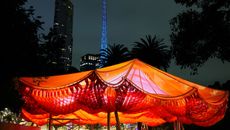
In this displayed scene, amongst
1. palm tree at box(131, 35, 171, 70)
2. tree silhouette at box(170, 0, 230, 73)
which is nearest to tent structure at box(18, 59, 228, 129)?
tree silhouette at box(170, 0, 230, 73)

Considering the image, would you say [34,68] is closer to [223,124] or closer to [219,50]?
[219,50]

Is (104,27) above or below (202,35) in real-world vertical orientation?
above

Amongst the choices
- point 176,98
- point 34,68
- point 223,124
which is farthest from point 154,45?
point 34,68

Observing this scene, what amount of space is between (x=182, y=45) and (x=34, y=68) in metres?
5.88

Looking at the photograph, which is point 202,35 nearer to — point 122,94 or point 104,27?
point 122,94

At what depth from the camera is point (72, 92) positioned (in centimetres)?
1391

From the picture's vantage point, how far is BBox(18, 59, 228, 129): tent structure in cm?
1357

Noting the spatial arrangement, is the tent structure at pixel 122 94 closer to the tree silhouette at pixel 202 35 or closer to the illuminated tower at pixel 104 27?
the tree silhouette at pixel 202 35

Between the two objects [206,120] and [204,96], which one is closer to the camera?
[204,96]

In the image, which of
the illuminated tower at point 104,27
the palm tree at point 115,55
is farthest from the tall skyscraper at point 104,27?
the palm tree at point 115,55

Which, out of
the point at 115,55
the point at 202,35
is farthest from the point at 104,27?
the point at 202,35

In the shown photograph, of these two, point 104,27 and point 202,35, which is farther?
point 104,27

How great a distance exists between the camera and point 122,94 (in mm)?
13656

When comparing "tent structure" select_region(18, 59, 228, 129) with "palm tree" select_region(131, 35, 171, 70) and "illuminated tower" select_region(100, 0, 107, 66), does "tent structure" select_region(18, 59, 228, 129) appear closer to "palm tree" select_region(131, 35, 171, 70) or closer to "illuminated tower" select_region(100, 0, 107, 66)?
"palm tree" select_region(131, 35, 171, 70)
